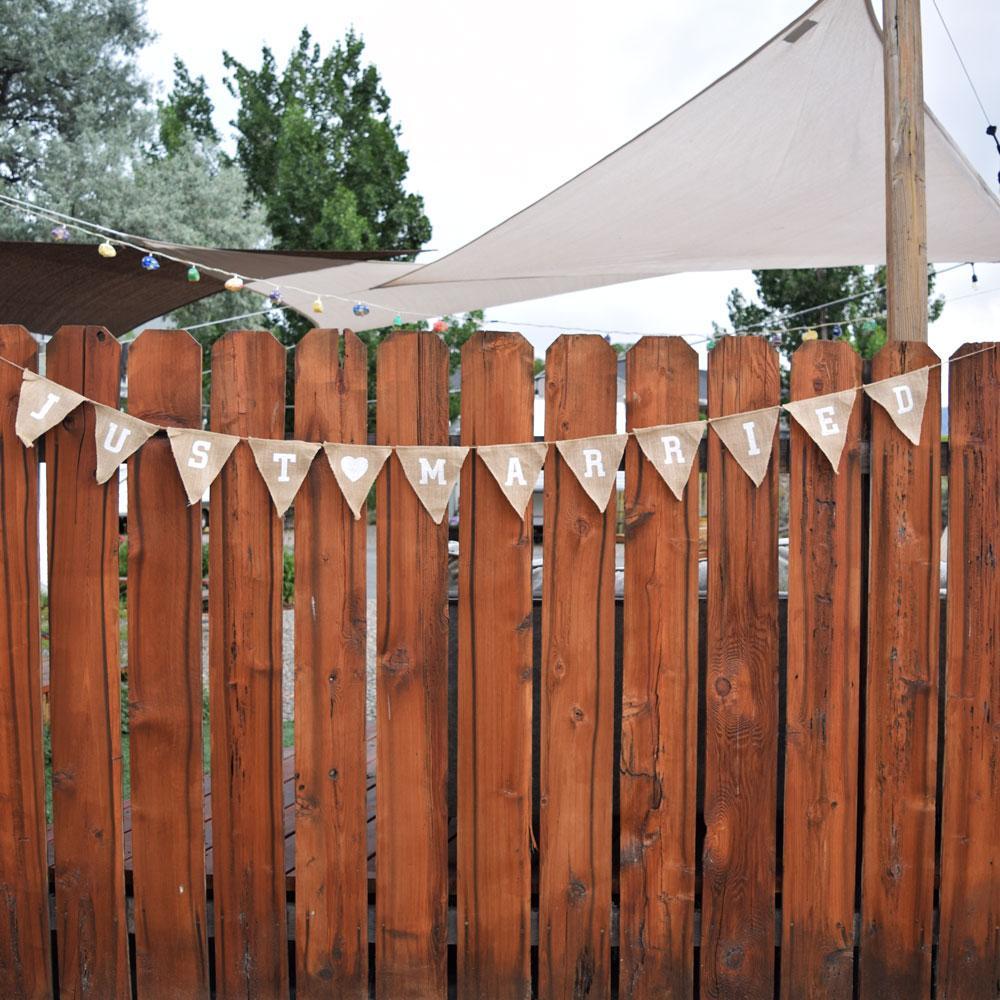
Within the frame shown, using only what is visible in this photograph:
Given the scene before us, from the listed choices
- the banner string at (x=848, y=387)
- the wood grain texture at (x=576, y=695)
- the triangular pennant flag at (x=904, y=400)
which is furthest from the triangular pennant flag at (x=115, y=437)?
the triangular pennant flag at (x=904, y=400)

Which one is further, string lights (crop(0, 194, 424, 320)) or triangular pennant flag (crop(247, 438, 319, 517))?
string lights (crop(0, 194, 424, 320))

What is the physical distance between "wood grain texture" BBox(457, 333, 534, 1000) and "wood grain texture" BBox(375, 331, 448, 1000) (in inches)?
2.0

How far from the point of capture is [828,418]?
7.18 ft

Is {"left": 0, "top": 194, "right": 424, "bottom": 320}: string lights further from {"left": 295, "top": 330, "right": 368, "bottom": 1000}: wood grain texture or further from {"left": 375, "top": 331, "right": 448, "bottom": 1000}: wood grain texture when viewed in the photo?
{"left": 375, "top": 331, "right": 448, "bottom": 1000}: wood grain texture

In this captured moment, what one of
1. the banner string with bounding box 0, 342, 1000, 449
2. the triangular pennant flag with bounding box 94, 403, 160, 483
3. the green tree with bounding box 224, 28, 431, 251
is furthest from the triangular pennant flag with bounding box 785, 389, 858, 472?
the green tree with bounding box 224, 28, 431, 251

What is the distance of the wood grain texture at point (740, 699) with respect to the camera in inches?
87.0

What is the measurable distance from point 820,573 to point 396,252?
395cm

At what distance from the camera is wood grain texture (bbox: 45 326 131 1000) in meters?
2.22

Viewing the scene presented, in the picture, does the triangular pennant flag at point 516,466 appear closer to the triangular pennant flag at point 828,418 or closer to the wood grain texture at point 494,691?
the wood grain texture at point 494,691

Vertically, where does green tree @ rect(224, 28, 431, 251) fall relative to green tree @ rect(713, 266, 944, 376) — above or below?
above

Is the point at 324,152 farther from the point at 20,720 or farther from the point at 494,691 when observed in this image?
the point at 494,691

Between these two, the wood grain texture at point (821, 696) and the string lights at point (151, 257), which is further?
the string lights at point (151, 257)

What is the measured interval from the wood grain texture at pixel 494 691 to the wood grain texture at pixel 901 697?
765 millimetres

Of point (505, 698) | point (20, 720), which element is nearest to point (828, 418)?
point (505, 698)
